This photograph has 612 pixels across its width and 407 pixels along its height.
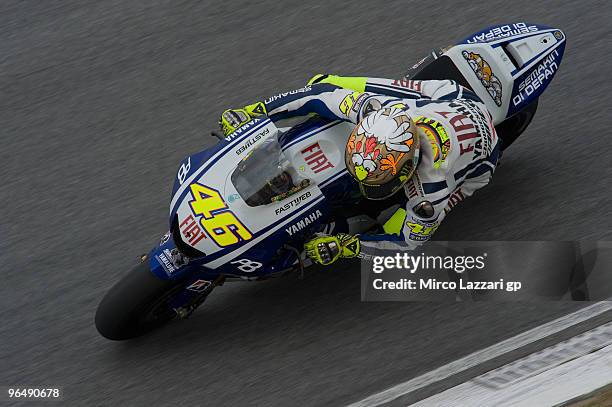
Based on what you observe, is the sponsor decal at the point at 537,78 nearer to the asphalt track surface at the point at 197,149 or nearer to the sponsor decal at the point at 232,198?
the asphalt track surface at the point at 197,149

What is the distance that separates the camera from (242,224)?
6.34 meters

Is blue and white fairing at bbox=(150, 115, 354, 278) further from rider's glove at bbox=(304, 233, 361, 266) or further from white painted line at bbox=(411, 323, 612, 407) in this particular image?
white painted line at bbox=(411, 323, 612, 407)

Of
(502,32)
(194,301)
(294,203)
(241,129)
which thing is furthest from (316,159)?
(502,32)

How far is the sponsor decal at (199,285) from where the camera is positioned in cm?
659

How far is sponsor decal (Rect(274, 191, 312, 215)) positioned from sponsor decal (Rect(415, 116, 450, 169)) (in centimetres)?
89

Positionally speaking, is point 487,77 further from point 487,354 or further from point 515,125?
point 487,354

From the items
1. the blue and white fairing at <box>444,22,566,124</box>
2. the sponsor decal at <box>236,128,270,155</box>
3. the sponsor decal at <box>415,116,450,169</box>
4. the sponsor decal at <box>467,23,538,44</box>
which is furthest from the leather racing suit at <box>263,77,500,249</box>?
the sponsor decal at <box>467,23,538,44</box>

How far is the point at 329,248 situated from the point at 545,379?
161 cm

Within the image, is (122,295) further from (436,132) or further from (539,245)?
(539,245)

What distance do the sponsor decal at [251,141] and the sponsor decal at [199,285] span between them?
91cm

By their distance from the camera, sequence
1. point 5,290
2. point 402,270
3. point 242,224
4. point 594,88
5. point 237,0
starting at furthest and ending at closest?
point 237,0, point 594,88, point 5,290, point 402,270, point 242,224

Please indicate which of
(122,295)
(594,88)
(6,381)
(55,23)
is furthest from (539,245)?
(55,23)

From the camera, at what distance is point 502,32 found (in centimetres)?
770

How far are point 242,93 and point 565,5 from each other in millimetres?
3241
